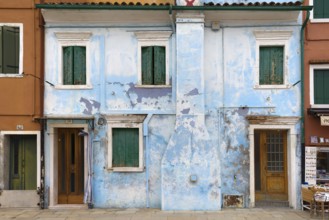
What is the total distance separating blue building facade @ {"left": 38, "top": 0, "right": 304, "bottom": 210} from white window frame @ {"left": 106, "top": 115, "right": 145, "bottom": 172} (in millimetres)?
33

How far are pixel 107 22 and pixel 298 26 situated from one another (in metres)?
6.28

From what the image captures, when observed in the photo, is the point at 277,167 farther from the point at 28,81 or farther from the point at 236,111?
the point at 28,81

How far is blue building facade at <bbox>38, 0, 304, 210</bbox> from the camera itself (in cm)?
1330

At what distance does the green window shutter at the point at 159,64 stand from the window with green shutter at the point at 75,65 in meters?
2.38

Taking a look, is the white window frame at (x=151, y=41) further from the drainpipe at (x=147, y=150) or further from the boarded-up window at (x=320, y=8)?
the boarded-up window at (x=320, y=8)

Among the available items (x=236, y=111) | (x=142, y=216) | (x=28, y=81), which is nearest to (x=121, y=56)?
(x=28, y=81)

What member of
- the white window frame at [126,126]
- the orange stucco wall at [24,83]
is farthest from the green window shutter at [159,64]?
the orange stucco wall at [24,83]

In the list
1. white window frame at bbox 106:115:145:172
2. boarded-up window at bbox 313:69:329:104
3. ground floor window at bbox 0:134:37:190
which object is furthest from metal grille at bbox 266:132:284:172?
ground floor window at bbox 0:134:37:190

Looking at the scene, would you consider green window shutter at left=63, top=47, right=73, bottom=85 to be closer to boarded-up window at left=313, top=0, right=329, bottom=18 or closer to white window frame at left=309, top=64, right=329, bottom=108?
white window frame at left=309, top=64, right=329, bottom=108

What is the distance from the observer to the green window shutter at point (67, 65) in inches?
539

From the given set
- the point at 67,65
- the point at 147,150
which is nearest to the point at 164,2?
the point at 67,65

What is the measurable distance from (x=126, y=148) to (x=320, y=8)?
7.87 m

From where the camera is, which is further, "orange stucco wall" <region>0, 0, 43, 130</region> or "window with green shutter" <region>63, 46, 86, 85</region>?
"window with green shutter" <region>63, 46, 86, 85</region>

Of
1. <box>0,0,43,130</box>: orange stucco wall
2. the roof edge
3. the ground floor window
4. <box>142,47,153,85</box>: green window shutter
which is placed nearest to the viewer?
the roof edge
